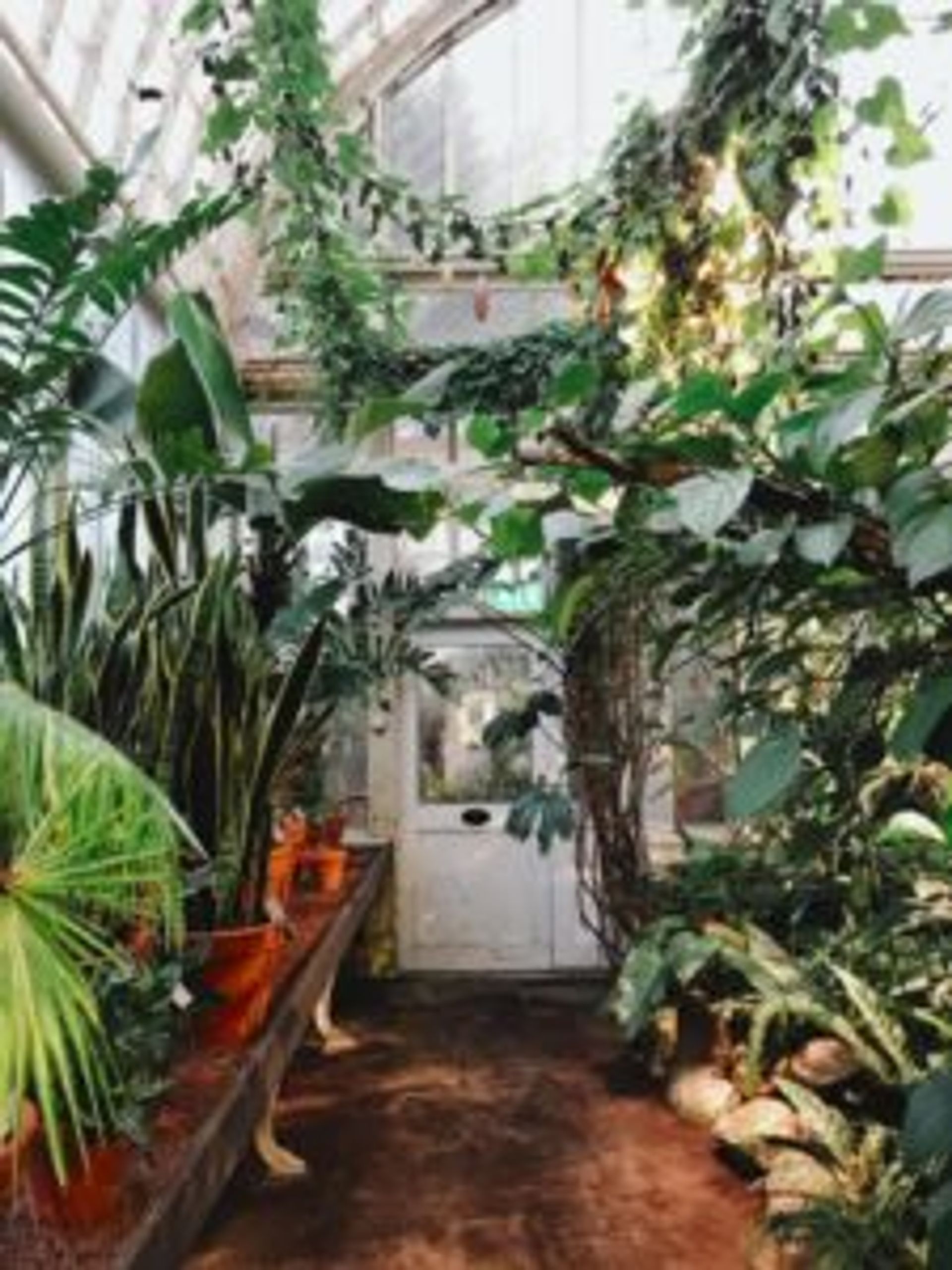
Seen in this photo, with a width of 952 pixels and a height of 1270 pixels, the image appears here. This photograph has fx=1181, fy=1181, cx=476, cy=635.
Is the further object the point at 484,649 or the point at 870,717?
the point at 484,649

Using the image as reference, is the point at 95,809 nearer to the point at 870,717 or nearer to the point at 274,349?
the point at 870,717

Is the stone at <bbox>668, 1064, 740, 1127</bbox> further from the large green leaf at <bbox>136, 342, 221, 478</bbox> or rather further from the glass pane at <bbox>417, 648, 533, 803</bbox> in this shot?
the large green leaf at <bbox>136, 342, 221, 478</bbox>

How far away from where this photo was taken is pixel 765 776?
94 cm

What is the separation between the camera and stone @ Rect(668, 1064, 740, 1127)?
14.0 feet

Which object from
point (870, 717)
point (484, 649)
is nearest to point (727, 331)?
point (870, 717)

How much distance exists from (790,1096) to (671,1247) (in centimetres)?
65

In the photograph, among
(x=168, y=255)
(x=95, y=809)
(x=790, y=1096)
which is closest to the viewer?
(x=95, y=809)

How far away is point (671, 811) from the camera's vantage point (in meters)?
6.75

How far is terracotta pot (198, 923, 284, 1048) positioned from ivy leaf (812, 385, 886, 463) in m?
1.70

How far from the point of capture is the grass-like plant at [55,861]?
92 cm

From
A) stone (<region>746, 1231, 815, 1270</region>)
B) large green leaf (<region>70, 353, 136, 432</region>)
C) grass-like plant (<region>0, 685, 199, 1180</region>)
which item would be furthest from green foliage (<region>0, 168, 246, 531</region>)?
stone (<region>746, 1231, 815, 1270</region>)

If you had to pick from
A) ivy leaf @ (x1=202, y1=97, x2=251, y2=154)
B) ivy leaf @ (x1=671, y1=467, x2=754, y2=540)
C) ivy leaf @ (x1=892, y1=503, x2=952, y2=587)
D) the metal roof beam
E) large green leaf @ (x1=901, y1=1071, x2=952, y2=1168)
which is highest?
the metal roof beam

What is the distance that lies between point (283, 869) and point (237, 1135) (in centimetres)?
161

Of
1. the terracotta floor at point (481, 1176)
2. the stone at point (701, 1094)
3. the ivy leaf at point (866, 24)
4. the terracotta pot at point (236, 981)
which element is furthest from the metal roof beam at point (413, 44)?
the ivy leaf at point (866, 24)
